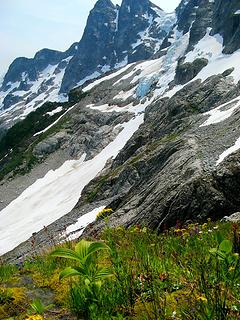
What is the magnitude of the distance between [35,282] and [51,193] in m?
69.5

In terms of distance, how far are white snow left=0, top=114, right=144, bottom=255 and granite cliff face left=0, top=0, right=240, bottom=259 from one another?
35 cm

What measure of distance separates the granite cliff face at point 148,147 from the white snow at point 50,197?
354mm

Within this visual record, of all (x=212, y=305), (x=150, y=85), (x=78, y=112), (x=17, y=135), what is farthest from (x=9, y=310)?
(x=17, y=135)

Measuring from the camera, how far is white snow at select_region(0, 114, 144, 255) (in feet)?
188

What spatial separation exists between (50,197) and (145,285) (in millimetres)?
69676

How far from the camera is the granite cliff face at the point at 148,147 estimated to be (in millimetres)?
22406

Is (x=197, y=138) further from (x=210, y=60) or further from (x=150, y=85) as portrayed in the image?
(x=150, y=85)

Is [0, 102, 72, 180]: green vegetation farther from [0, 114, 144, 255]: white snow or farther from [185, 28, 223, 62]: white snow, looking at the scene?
[185, 28, 223, 62]: white snow

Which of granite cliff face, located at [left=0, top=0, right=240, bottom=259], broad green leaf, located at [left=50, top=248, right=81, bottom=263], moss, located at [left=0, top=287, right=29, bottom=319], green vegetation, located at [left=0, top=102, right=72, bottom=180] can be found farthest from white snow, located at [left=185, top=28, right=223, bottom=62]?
broad green leaf, located at [left=50, top=248, right=81, bottom=263]

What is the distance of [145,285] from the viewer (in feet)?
16.1

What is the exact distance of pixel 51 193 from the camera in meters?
75.7

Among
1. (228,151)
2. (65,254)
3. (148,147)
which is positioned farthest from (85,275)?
(148,147)

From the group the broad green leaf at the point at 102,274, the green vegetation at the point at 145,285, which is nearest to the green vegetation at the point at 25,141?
the green vegetation at the point at 145,285

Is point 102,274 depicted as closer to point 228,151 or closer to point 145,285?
point 145,285
